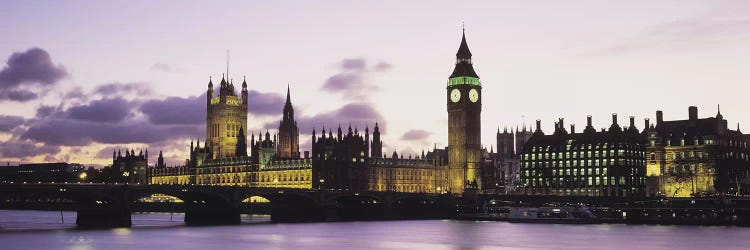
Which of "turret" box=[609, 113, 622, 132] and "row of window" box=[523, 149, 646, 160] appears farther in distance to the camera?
"turret" box=[609, 113, 622, 132]

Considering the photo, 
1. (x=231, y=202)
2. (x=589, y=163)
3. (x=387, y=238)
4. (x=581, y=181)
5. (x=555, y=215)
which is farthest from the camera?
(x=581, y=181)

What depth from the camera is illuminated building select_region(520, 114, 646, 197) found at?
182 meters

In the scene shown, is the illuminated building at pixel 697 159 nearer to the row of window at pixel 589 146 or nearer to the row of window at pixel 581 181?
the row of window at pixel 589 146

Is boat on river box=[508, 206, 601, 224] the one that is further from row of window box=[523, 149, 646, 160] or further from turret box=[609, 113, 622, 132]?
turret box=[609, 113, 622, 132]

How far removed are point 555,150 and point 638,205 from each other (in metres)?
46.1

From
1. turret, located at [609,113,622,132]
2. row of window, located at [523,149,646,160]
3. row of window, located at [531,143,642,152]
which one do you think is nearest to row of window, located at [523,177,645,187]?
row of window, located at [523,149,646,160]

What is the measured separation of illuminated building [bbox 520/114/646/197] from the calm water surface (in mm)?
55556

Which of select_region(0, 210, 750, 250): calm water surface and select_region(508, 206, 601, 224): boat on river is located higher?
select_region(508, 206, 601, 224): boat on river

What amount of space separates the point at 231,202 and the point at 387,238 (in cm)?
3870

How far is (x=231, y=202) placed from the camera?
449 ft

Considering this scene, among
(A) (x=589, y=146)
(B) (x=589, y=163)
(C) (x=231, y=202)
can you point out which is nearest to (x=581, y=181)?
(B) (x=589, y=163)

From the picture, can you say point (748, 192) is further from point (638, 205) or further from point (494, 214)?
point (494, 214)

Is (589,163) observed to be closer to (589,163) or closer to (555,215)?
(589,163)

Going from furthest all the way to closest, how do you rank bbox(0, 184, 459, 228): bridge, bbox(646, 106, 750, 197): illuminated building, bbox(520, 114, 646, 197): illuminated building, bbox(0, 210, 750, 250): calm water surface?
bbox(520, 114, 646, 197): illuminated building
bbox(646, 106, 750, 197): illuminated building
bbox(0, 184, 459, 228): bridge
bbox(0, 210, 750, 250): calm water surface
